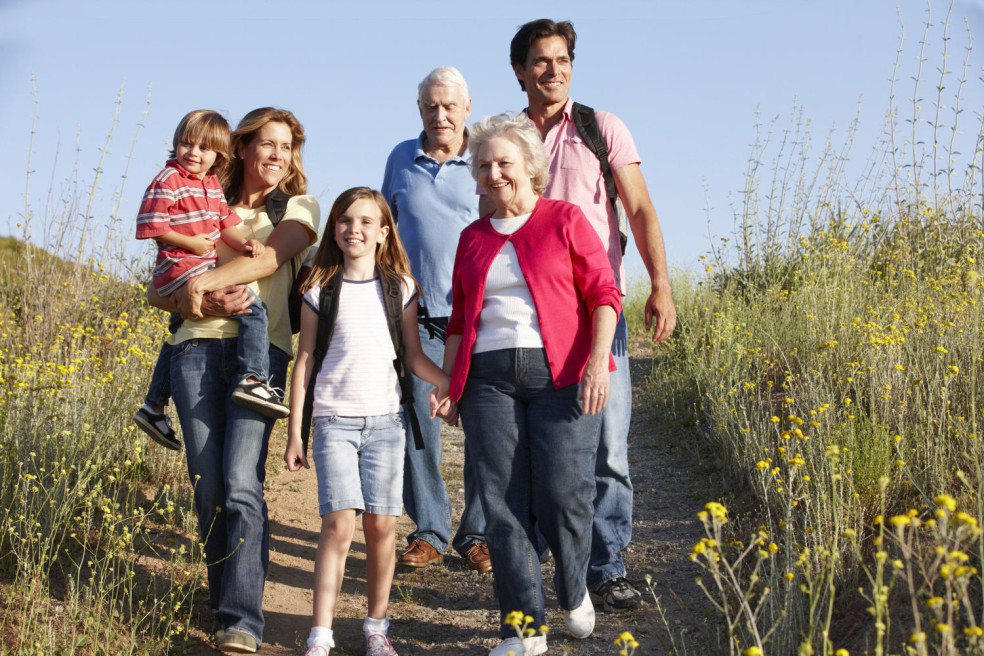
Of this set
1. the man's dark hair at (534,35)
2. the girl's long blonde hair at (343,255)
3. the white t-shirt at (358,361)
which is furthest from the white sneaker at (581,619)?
the man's dark hair at (534,35)

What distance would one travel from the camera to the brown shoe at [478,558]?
Result: 15.2 feet

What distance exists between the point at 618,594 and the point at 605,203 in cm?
179

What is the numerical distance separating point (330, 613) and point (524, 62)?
2597mm

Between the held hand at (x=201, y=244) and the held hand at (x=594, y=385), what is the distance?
1.71m

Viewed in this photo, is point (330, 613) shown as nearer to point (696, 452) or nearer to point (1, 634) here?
point (1, 634)

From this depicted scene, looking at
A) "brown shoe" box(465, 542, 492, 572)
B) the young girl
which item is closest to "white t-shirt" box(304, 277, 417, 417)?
the young girl

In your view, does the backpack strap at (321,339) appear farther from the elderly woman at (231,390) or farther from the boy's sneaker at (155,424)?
the boy's sneaker at (155,424)

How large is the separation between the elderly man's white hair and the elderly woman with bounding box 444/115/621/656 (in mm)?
1211

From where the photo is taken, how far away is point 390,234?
380 cm

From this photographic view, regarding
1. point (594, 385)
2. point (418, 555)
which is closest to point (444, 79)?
point (594, 385)

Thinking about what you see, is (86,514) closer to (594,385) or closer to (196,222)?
(196,222)

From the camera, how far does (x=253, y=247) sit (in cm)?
367

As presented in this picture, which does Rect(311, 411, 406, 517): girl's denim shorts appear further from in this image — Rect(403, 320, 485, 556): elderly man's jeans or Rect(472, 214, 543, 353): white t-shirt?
Rect(403, 320, 485, 556): elderly man's jeans

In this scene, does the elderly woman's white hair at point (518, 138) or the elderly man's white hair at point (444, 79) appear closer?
the elderly woman's white hair at point (518, 138)
